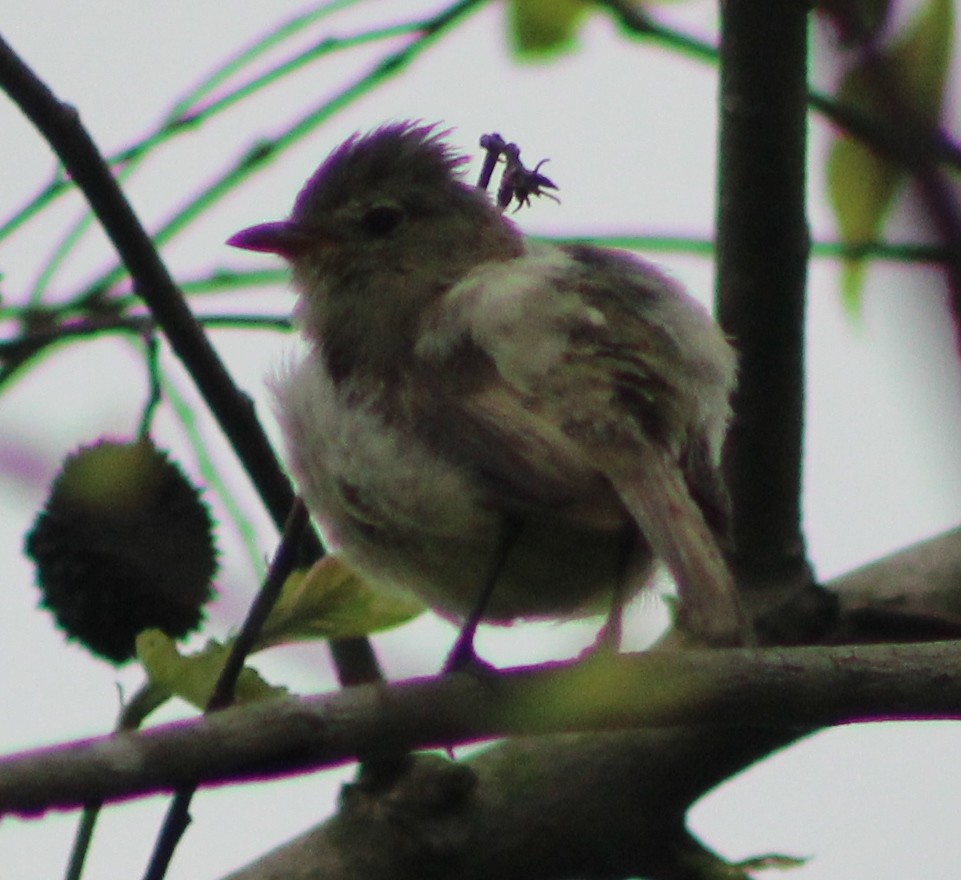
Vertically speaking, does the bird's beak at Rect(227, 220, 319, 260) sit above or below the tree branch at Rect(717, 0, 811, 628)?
above

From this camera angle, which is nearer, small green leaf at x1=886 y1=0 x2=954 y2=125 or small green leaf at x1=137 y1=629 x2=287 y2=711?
small green leaf at x1=886 y1=0 x2=954 y2=125

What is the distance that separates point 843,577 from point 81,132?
202cm

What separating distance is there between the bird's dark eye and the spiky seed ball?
76 cm

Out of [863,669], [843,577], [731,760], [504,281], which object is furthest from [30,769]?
[843,577]

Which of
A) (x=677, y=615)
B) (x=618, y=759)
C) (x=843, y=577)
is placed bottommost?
(x=618, y=759)

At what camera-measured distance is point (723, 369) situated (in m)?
3.10

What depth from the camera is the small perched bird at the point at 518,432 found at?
102 inches

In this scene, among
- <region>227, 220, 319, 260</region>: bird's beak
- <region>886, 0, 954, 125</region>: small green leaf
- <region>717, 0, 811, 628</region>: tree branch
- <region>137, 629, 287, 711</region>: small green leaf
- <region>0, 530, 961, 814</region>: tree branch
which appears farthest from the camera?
<region>227, 220, 319, 260</region>: bird's beak

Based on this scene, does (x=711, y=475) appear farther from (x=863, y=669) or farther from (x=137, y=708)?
(x=137, y=708)

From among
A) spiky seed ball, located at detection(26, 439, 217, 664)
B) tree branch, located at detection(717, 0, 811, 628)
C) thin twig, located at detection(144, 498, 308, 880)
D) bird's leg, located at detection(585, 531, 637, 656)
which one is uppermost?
tree branch, located at detection(717, 0, 811, 628)

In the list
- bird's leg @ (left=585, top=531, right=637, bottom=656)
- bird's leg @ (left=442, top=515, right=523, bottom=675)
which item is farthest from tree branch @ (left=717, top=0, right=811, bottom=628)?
bird's leg @ (left=442, top=515, right=523, bottom=675)

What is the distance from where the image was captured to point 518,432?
261cm

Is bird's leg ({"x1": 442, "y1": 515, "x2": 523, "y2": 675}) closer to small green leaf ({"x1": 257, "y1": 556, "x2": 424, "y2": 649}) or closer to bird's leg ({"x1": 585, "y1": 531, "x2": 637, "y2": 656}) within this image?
small green leaf ({"x1": 257, "y1": 556, "x2": 424, "y2": 649})

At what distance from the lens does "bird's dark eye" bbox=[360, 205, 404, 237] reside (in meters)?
3.63
